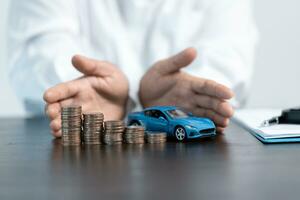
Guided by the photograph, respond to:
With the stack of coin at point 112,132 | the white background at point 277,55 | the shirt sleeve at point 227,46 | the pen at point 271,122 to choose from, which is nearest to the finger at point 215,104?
the pen at point 271,122

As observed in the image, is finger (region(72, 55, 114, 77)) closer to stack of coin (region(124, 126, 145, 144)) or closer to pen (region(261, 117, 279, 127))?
stack of coin (region(124, 126, 145, 144))

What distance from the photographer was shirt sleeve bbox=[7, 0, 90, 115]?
166cm

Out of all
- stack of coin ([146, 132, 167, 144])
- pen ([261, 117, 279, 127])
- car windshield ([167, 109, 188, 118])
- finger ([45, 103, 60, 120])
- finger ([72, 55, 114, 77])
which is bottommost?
stack of coin ([146, 132, 167, 144])

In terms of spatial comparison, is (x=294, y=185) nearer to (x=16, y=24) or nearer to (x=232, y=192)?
(x=232, y=192)

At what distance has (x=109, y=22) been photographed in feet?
6.20

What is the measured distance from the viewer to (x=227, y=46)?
70.9 inches

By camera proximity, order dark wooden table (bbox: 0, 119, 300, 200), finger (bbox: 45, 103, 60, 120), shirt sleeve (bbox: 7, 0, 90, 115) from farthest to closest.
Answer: shirt sleeve (bbox: 7, 0, 90, 115)
finger (bbox: 45, 103, 60, 120)
dark wooden table (bbox: 0, 119, 300, 200)

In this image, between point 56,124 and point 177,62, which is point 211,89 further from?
point 56,124

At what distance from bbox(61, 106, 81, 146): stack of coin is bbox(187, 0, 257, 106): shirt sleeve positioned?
29.0 inches

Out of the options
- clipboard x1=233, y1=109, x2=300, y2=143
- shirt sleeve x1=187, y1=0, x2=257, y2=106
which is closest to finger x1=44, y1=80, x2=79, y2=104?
clipboard x1=233, y1=109, x2=300, y2=143

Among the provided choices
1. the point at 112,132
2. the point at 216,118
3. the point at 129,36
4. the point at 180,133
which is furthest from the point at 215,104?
the point at 129,36

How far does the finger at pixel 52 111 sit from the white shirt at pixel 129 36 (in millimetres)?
566

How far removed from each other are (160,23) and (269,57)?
1067 mm

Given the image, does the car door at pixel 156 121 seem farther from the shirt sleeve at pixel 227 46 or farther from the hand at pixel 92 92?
the shirt sleeve at pixel 227 46
